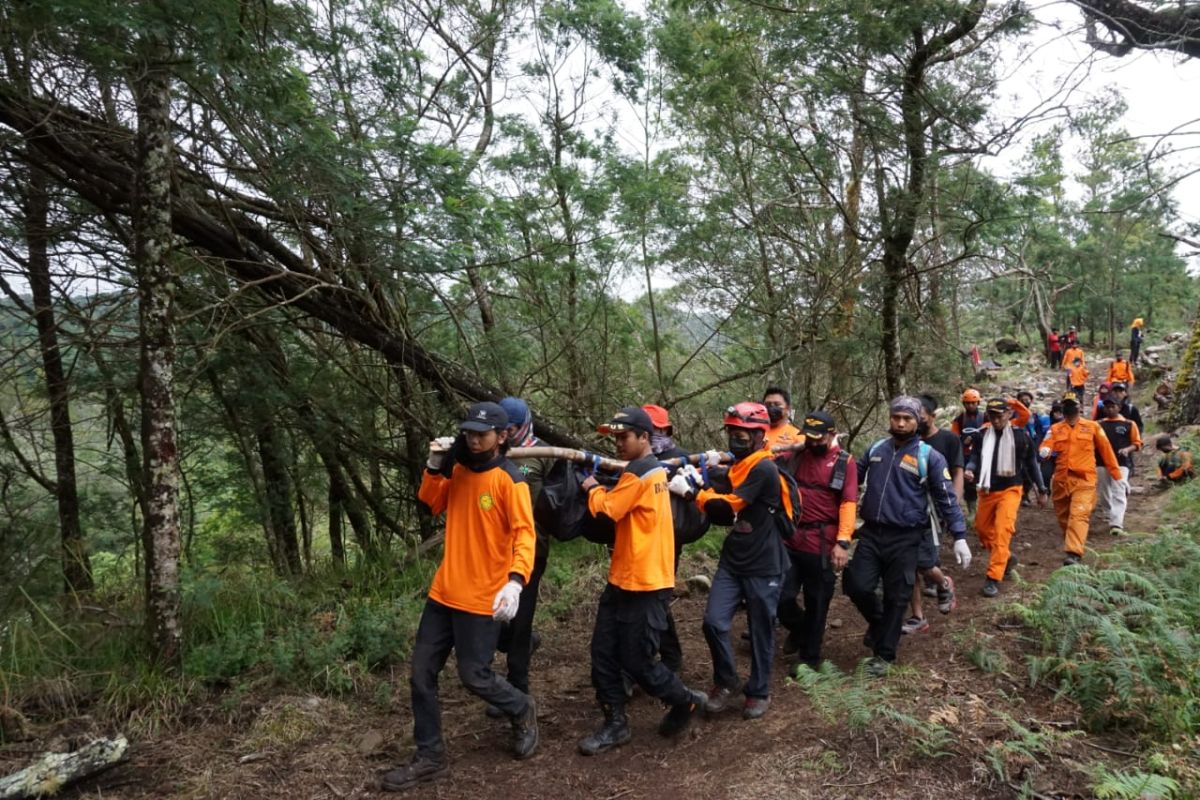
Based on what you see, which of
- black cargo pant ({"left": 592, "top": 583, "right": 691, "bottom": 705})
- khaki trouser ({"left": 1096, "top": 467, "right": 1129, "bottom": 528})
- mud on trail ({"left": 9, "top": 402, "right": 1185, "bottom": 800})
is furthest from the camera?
khaki trouser ({"left": 1096, "top": 467, "right": 1129, "bottom": 528})

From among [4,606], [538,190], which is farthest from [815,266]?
[4,606]

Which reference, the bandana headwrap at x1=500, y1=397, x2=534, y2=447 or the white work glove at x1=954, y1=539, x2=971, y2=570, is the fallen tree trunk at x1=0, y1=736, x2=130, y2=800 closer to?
the bandana headwrap at x1=500, y1=397, x2=534, y2=447

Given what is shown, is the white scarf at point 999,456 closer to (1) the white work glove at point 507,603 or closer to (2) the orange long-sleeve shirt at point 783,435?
(2) the orange long-sleeve shirt at point 783,435

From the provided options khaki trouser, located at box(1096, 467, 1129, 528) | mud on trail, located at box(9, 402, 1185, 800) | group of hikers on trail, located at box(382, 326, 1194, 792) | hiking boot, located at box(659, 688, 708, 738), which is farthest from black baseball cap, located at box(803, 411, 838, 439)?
khaki trouser, located at box(1096, 467, 1129, 528)

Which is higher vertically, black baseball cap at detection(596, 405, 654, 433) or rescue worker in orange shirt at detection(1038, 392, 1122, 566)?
black baseball cap at detection(596, 405, 654, 433)

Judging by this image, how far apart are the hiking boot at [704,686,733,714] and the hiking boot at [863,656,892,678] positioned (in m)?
0.95

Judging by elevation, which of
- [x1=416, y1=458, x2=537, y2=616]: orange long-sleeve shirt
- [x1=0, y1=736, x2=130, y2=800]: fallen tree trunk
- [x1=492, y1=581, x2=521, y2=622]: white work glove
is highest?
[x1=416, y1=458, x2=537, y2=616]: orange long-sleeve shirt

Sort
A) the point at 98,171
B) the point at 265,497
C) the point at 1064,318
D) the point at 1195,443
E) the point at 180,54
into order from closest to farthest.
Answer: the point at 180,54 → the point at 98,171 → the point at 265,497 → the point at 1195,443 → the point at 1064,318

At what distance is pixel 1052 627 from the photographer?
4906 mm

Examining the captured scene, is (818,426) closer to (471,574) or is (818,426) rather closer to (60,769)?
(471,574)

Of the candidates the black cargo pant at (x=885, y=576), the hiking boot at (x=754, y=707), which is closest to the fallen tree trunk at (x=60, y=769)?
the hiking boot at (x=754, y=707)

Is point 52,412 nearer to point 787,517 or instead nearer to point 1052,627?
point 787,517

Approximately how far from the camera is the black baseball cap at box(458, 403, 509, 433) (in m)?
3.94

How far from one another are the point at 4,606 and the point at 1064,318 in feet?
142
